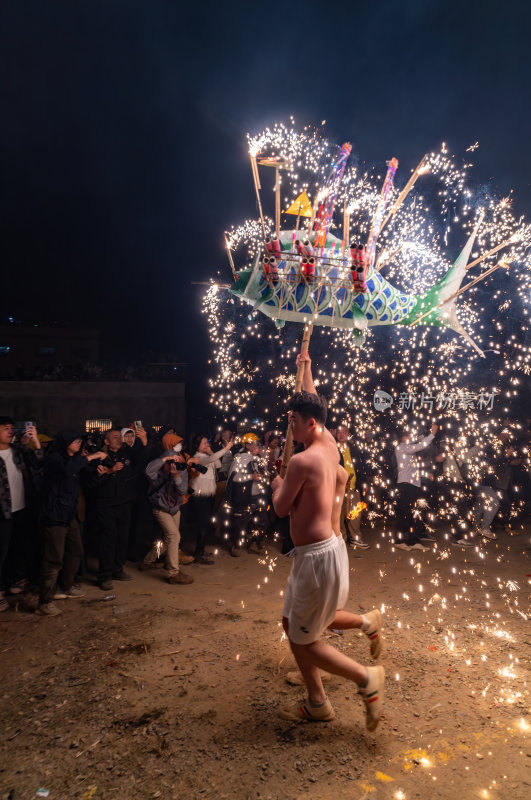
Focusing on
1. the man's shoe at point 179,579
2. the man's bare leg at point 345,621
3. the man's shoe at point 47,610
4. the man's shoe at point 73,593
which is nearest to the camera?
the man's bare leg at point 345,621

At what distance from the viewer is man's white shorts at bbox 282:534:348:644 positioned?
2.91 m

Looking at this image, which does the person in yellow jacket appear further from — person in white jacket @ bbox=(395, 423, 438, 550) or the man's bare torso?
the man's bare torso

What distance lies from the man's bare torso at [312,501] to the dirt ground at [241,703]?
1304mm

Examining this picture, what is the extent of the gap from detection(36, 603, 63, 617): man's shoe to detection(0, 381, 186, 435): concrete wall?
1368cm

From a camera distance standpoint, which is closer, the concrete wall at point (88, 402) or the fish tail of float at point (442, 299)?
the fish tail of float at point (442, 299)

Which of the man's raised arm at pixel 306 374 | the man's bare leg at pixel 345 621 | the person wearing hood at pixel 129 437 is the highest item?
the man's raised arm at pixel 306 374

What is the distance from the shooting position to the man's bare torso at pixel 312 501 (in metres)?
3.02

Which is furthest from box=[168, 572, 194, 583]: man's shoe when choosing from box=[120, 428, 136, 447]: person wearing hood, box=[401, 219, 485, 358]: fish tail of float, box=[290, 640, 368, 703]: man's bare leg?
box=[401, 219, 485, 358]: fish tail of float

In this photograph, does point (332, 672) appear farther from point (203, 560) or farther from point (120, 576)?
point (203, 560)

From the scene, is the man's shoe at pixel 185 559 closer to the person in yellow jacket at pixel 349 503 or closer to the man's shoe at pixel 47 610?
the man's shoe at pixel 47 610

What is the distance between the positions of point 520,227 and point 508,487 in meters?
6.50

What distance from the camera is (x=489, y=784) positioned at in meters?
2.54

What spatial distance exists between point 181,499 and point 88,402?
13.4 metres

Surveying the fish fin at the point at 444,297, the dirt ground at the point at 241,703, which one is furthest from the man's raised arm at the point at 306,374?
the dirt ground at the point at 241,703
